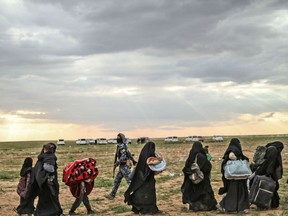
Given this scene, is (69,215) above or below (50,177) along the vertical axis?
below

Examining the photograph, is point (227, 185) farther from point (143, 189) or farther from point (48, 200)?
point (48, 200)

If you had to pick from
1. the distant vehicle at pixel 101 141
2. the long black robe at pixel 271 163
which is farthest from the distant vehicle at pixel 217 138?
the long black robe at pixel 271 163

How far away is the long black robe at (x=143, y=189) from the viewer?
39.9 ft

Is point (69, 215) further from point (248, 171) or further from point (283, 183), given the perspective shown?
point (283, 183)

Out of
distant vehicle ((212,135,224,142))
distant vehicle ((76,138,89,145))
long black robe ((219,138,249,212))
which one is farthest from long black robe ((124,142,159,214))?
distant vehicle ((76,138,89,145))

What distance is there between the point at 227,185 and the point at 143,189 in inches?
87.1

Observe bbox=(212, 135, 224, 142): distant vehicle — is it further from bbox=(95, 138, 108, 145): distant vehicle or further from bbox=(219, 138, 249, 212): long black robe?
bbox=(219, 138, 249, 212): long black robe

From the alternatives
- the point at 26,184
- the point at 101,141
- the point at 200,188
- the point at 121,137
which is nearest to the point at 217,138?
the point at 101,141

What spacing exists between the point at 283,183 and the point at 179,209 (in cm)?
807

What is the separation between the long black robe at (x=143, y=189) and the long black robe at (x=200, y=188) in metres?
0.97

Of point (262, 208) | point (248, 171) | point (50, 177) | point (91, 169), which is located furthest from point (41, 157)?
point (262, 208)

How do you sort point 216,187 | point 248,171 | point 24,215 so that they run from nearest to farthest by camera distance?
point 248,171, point 24,215, point 216,187

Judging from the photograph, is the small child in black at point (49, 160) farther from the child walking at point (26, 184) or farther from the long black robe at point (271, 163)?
the long black robe at point (271, 163)

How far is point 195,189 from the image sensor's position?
490 inches
